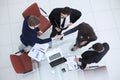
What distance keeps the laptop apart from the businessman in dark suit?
1.24 ft

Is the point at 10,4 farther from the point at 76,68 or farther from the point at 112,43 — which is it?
the point at 112,43

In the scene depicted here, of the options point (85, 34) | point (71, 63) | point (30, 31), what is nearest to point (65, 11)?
point (85, 34)

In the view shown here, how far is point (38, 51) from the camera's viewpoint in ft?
14.1

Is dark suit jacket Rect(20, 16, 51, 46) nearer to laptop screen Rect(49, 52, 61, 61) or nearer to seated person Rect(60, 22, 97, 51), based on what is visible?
laptop screen Rect(49, 52, 61, 61)

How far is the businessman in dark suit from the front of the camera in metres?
3.85

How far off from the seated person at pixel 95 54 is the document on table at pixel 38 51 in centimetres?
71

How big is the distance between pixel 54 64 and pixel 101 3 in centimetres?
179

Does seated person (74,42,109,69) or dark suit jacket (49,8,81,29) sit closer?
seated person (74,42,109,69)

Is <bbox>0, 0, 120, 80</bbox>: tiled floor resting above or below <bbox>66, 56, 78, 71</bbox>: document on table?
above

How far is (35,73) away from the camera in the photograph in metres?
4.54

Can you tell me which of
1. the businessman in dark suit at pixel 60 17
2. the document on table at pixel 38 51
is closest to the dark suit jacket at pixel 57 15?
the businessman in dark suit at pixel 60 17

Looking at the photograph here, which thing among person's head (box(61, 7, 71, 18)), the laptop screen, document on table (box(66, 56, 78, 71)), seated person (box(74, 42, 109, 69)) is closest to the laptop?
the laptop screen

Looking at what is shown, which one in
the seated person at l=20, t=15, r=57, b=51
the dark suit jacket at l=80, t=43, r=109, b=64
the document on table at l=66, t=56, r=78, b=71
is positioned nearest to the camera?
the seated person at l=20, t=15, r=57, b=51

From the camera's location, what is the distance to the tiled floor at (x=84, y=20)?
463 cm
